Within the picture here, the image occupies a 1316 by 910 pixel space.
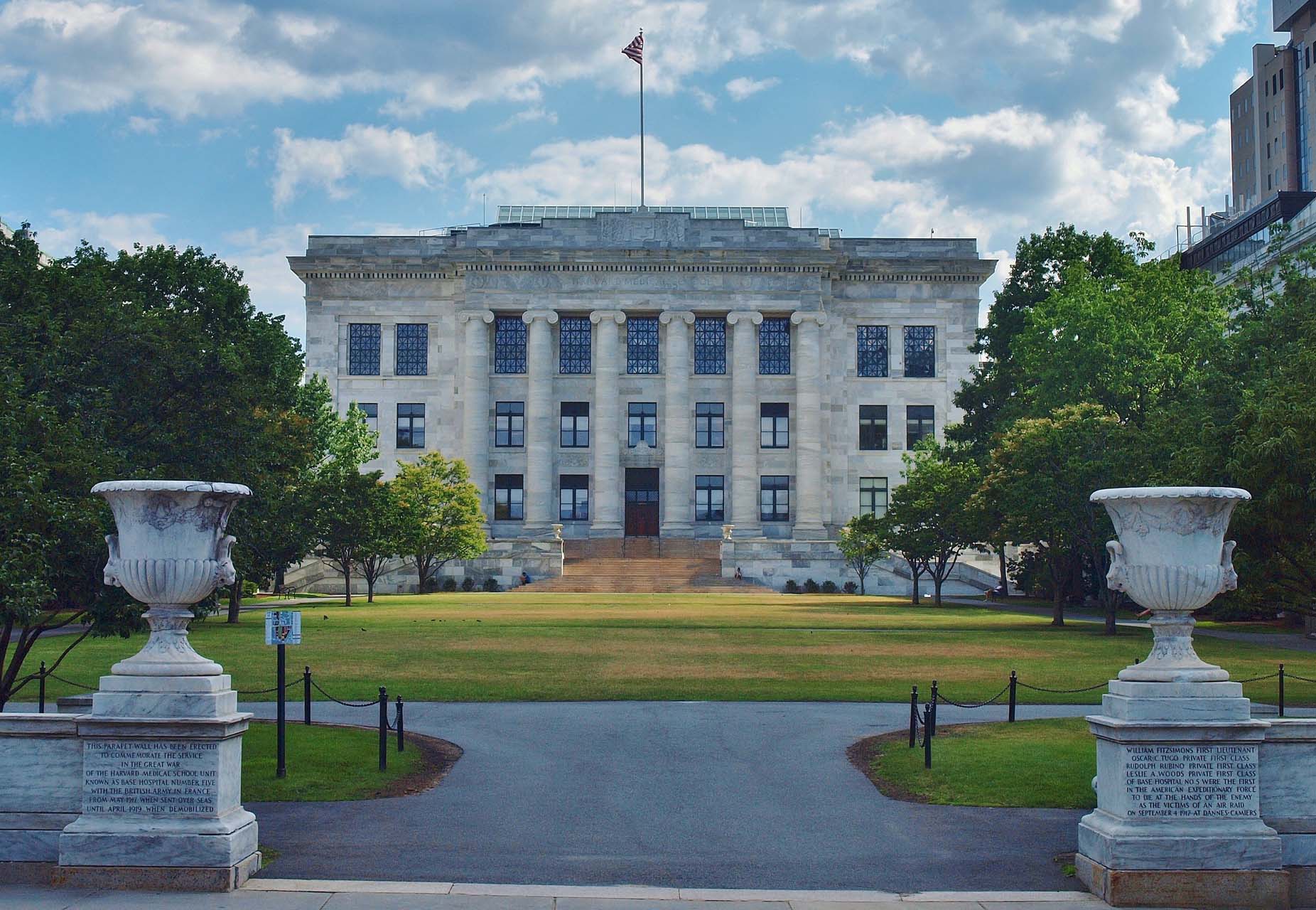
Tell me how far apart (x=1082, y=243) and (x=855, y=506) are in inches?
1065

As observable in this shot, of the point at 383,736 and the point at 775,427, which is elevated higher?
the point at 775,427

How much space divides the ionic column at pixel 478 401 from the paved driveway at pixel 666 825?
225 feet

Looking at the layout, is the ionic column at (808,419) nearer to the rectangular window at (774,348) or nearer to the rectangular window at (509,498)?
the rectangular window at (774,348)

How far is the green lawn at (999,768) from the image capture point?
17766mm

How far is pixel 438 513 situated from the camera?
235 feet

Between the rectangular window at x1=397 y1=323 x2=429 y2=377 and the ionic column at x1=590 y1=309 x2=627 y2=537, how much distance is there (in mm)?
11620

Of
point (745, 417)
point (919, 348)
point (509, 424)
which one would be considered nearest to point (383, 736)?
point (745, 417)

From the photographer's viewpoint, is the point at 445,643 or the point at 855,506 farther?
the point at 855,506

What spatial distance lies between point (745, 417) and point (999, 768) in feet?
239

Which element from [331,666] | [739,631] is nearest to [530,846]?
[331,666]

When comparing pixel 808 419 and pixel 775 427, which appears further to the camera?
pixel 775 427

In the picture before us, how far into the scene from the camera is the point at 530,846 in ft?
49.0

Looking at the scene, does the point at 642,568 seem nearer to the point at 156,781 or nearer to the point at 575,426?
the point at 575,426

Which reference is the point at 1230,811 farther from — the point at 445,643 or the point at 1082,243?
the point at 1082,243
